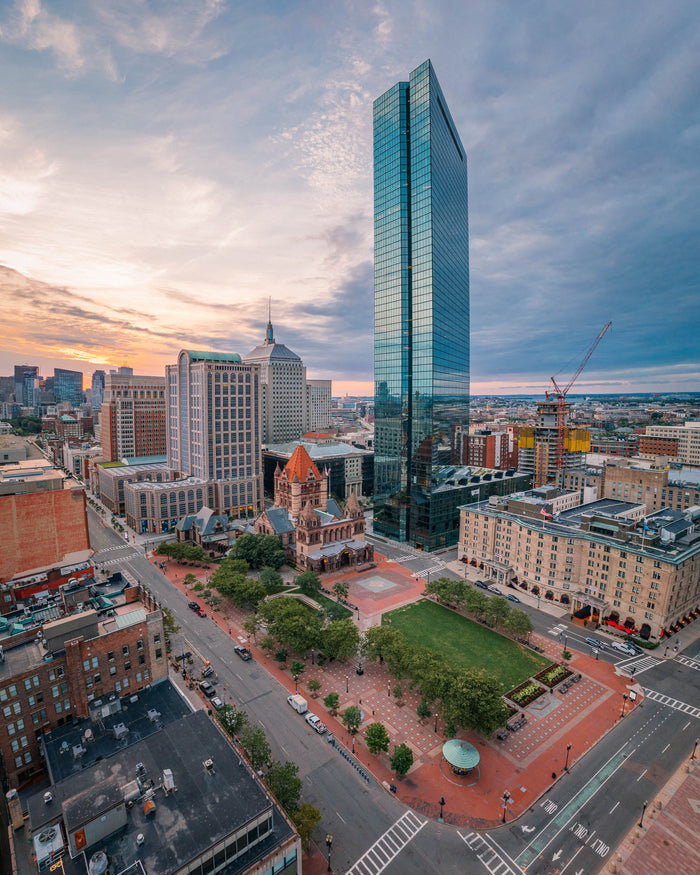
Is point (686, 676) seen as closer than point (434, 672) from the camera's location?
No

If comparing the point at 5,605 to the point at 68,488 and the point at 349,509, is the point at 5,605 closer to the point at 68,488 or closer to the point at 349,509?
the point at 68,488

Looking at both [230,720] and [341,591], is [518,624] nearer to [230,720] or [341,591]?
[341,591]

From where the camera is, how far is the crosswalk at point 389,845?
40.2 meters

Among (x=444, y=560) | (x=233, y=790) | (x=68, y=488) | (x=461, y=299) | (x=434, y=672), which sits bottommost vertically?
(x=444, y=560)

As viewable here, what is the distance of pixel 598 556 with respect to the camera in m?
89.3

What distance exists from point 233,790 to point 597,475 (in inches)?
6315

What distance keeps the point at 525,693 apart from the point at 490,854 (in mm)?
26422

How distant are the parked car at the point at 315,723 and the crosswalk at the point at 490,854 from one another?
20368 millimetres

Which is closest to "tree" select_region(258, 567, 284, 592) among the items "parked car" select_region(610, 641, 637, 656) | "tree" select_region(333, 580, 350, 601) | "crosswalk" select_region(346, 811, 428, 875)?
"tree" select_region(333, 580, 350, 601)

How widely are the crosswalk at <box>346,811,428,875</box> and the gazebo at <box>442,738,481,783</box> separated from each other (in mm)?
7052

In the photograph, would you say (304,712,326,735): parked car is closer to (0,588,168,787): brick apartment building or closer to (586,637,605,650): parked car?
(0,588,168,787): brick apartment building

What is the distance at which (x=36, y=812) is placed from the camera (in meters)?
36.3

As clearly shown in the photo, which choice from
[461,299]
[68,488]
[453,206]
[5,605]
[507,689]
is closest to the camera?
[507,689]

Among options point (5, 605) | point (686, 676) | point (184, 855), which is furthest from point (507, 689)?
point (5, 605)
